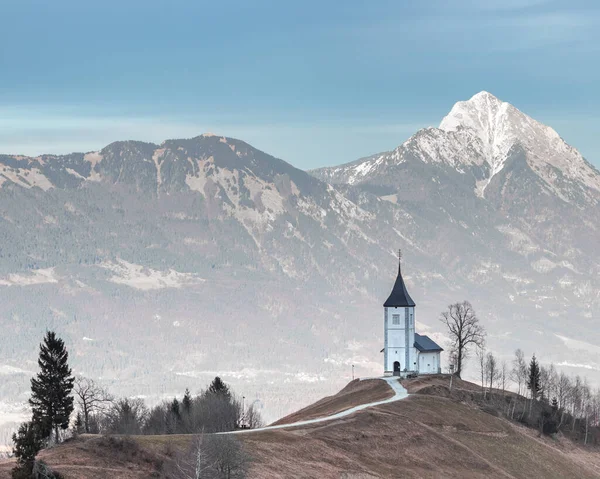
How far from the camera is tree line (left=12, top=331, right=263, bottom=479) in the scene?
89.6m

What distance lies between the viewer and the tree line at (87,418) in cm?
8962

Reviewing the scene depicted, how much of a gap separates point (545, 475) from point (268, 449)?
152 ft

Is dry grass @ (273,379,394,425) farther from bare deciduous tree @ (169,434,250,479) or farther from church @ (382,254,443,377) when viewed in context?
bare deciduous tree @ (169,434,250,479)

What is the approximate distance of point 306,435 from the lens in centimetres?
12600

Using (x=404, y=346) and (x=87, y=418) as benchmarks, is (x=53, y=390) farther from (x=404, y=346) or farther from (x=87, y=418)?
(x=404, y=346)

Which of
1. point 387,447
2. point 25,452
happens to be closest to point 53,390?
point 387,447

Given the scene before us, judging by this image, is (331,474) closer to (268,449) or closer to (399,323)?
(268,449)

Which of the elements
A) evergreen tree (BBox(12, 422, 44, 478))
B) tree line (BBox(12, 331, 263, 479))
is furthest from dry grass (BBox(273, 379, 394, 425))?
evergreen tree (BBox(12, 422, 44, 478))

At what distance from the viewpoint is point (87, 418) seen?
5827 inches

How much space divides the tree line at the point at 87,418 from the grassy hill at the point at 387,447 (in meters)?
3.62

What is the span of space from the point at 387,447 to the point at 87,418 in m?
36.8

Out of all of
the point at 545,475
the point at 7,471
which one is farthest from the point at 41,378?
the point at 545,475

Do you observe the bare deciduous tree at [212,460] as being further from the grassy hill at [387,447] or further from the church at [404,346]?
the church at [404,346]

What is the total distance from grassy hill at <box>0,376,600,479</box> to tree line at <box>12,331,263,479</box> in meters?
3.62
